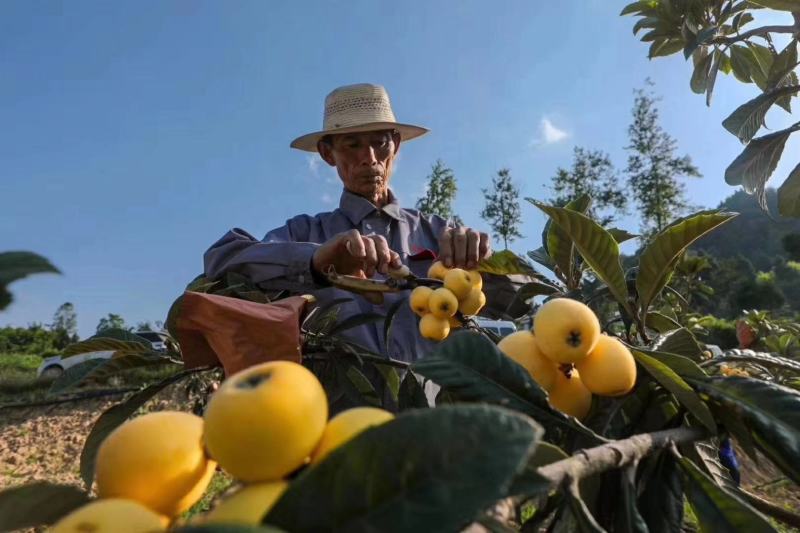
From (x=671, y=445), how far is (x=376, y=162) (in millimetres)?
1774

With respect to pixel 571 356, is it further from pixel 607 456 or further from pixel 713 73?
pixel 713 73

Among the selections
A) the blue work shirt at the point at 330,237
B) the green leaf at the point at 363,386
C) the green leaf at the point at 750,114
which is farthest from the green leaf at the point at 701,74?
the green leaf at the point at 363,386

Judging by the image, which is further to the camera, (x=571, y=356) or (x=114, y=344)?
(x=114, y=344)

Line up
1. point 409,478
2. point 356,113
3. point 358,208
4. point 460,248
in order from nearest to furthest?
point 409,478
point 460,248
point 358,208
point 356,113

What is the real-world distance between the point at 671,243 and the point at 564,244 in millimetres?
318

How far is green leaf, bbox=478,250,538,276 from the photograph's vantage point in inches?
48.4

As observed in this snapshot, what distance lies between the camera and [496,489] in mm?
265

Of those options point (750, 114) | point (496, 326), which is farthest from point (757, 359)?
point (496, 326)

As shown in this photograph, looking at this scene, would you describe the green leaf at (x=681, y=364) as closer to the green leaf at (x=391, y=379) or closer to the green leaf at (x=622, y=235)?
the green leaf at (x=622, y=235)

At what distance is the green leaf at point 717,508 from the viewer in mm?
524

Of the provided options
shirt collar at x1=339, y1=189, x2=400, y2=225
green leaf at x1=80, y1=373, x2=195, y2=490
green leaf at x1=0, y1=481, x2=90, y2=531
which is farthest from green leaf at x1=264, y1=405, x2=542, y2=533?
shirt collar at x1=339, y1=189, x2=400, y2=225

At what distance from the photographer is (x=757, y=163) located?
2441 millimetres

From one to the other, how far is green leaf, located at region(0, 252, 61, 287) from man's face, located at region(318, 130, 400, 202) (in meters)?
1.83

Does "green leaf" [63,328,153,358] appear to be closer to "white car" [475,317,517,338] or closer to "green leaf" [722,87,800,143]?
"white car" [475,317,517,338]
